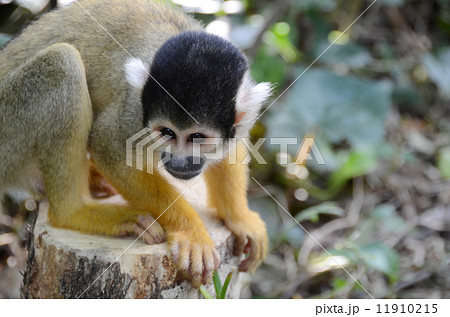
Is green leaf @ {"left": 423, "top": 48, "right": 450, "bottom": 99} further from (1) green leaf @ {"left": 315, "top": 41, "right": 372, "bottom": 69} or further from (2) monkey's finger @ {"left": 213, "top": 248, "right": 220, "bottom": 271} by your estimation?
(2) monkey's finger @ {"left": 213, "top": 248, "right": 220, "bottom": 271}

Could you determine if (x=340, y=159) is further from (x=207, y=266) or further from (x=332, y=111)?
(x=207, y=266)

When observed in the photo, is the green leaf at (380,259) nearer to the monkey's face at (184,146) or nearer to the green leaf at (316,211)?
the green leaf at (316,211)

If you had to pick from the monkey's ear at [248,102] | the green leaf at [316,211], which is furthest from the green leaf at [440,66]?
the monkey's ear at [248,102]

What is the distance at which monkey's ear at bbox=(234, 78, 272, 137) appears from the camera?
287 centimetres

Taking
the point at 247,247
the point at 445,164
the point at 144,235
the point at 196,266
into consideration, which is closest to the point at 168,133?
the point at 144,235

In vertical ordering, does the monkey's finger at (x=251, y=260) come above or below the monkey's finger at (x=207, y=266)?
below

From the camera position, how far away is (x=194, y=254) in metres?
2.81

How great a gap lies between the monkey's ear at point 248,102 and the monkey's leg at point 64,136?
Answer: 79 cm

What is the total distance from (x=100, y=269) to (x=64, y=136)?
2.61 ft

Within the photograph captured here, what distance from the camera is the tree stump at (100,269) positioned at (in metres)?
2.72

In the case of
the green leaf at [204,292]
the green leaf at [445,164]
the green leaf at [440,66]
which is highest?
the green leaf at [204,292]

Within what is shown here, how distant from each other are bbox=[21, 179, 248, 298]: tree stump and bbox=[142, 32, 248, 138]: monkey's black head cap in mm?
764

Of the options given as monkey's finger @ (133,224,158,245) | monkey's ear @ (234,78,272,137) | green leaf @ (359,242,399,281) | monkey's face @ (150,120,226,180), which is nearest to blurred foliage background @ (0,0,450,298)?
green leaf @ (359,242,399,281)
